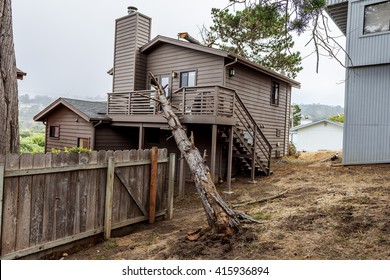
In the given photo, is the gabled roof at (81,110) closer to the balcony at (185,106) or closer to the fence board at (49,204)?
the balcony at (185,106)

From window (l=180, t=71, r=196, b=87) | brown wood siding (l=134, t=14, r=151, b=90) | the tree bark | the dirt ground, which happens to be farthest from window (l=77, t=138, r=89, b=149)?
the tree bark

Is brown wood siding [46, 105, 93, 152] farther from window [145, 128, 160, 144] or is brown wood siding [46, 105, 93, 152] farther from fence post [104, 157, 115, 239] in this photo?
fence post [104, 157, 115, 239]

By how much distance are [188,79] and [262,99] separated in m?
4.34

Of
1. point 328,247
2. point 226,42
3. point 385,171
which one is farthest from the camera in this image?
point 226,42

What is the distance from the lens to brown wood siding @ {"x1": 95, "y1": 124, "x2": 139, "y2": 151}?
47.6 feet

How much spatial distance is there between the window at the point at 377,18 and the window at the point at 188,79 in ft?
23.9

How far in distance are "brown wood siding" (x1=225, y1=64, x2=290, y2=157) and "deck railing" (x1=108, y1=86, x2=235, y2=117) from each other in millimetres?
1251

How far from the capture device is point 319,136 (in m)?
34.4

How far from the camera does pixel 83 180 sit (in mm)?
5250

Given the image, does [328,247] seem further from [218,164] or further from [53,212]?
[218,164]

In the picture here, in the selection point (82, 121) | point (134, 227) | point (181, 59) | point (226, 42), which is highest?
point (226, 42)
